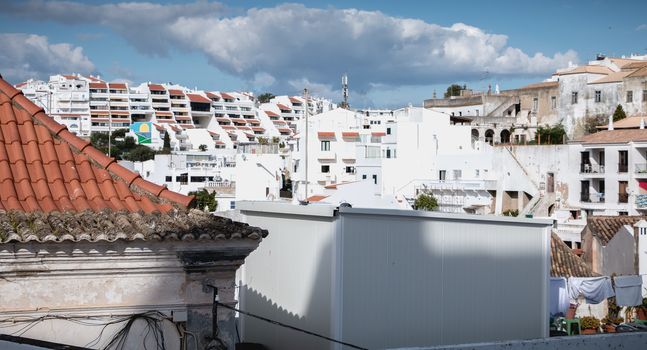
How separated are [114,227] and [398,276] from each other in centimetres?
527

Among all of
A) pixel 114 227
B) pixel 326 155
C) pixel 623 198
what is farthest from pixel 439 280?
pixel 326 155

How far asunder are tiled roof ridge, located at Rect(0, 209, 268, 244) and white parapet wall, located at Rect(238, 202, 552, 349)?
3643 mm

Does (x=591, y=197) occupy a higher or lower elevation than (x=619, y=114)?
lower

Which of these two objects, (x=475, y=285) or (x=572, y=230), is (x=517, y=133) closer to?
(x=572, y=230)

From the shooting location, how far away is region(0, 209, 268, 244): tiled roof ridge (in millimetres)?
6980

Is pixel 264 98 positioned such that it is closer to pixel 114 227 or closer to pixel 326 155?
pixel 326 155

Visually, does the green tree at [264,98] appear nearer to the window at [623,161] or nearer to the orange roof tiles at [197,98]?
the orange roof tiles at [197,98]

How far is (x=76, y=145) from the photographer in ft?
27.5

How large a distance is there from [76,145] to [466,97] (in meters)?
74.7

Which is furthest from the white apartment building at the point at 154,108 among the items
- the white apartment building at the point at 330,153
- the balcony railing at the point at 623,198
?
the balcony railing at the point at 623,198

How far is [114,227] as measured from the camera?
7293 millimetres

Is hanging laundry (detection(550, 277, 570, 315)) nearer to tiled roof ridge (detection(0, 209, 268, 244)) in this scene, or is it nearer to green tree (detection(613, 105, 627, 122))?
tiled roof ridge (detection(0, 209, 268, 244))

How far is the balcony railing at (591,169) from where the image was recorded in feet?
163

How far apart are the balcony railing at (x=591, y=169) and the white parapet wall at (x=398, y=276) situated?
129ft
